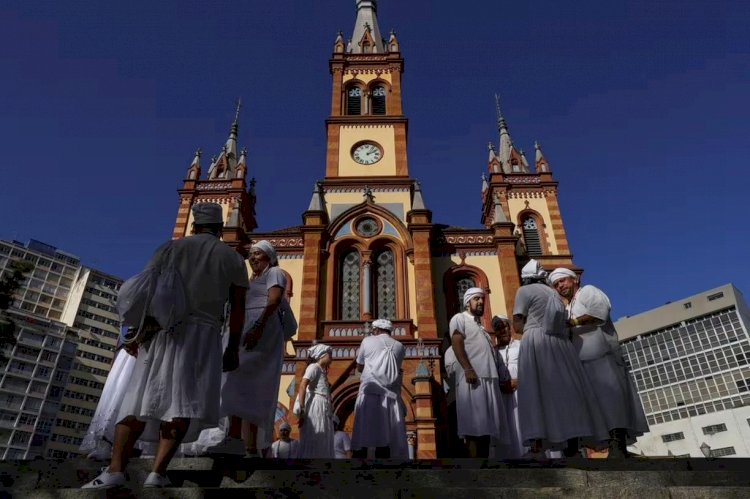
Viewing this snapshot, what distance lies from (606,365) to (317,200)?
14985 millimetres

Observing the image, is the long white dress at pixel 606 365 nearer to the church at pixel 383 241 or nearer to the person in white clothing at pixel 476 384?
the person in white clothing at pixel 476 384

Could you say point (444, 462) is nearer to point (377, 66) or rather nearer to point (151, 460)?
point (151, 460)

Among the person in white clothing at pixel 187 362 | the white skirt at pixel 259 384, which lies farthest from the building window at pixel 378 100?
the person in white clothing at pixel 187 362

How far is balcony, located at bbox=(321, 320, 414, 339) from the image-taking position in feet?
50.8

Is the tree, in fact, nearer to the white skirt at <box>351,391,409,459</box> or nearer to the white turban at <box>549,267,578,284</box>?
the white skirt at <box>351,391,409,459</box>

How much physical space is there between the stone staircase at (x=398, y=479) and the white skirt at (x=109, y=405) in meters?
2.14

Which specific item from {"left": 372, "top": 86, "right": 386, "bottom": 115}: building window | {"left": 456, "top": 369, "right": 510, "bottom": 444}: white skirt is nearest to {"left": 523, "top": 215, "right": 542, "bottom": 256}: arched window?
{"left": 372, "top": 86, "right": 386, "bottom": 115}: building window

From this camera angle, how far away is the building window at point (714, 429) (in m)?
38.7

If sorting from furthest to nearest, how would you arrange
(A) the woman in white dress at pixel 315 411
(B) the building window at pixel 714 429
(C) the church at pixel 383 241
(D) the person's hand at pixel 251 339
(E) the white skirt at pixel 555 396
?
1. (B) the building window at pixel 714 429
2. (C) the church at pixel 383 241
3. (A) the woman in white dress at pixel 315 411
4. (E) the white skirt at pixel 555 396
5. (D) the person's hand at pixel 251 339

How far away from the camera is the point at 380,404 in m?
6.31

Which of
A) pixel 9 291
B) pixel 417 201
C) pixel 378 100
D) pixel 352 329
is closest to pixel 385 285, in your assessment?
pixel 352 329

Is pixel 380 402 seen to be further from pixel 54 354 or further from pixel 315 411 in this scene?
pixel 54 354

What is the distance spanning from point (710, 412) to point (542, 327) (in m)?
44.7

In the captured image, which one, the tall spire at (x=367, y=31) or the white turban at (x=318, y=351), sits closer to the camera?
the white turban at (x=318, y=351)
